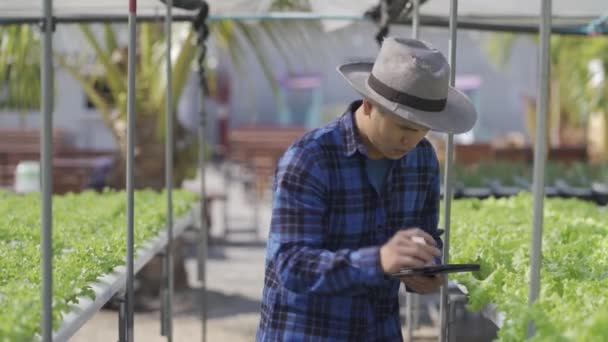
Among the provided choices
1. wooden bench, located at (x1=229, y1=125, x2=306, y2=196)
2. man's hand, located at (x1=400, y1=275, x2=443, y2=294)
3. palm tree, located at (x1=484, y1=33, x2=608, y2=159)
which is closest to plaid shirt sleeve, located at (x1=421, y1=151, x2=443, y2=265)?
man's hand, located at (x1=400, y1=275, x2=443, y2=294)

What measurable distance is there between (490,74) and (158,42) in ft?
57.1

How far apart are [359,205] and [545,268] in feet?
3.13

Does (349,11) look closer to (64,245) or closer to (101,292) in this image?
(64,245)

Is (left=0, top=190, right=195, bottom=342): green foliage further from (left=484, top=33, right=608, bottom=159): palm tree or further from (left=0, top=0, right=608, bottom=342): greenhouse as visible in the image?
(left=484, top=33, right=608, bottom=159): palm tree

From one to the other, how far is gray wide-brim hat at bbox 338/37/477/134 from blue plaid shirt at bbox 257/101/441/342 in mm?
166

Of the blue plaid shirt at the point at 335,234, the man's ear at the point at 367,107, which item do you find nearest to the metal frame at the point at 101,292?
the blue plaid shirt at the point at 335,234

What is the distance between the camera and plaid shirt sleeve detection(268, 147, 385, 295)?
2520mm

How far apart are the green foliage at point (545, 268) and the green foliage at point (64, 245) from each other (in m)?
1.36

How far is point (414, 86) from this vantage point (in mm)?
2635

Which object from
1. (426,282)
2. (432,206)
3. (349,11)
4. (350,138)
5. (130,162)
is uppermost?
(349,11)

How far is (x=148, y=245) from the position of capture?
14.7ft

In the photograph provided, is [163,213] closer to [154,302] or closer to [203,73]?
[203,73]

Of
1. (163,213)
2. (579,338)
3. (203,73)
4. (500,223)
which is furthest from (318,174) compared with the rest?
(203,73)

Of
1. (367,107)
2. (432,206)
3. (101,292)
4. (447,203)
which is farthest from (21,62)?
→ (367,107)
